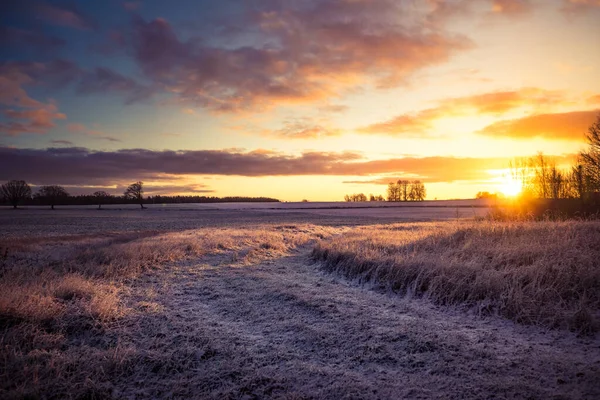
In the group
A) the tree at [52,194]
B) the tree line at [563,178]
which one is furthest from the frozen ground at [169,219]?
the tree at [52,194]

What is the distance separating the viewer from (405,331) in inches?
249

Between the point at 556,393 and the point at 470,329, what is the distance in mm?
2281

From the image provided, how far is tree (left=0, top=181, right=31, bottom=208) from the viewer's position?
107 metres

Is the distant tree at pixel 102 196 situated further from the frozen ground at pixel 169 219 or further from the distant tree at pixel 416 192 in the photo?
the distant tree at pixel 416 192

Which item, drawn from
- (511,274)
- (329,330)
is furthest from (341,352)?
(511,274)

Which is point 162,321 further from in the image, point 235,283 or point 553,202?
point 553,202

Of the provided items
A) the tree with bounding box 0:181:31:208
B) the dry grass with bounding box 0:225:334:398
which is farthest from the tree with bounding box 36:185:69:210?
the dry grass with bounding box 0:225:334:398

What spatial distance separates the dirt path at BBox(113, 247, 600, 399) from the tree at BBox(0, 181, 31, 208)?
135776mm

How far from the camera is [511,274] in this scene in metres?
8.30

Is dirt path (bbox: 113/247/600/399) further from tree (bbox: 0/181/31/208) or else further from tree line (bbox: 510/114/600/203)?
tree (bbox: 0/181/31/208)

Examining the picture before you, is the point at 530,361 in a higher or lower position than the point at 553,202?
lower

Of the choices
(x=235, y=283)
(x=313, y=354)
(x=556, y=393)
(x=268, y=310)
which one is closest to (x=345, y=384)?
(x=313, y=354)

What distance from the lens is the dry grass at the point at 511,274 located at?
261 inches

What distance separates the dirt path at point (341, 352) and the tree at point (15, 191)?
136 m
